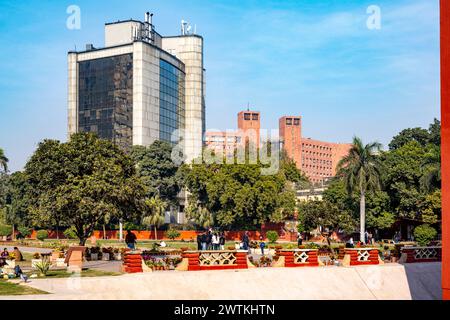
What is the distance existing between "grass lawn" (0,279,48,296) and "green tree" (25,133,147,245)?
1399 cm

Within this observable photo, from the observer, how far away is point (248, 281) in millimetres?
28000

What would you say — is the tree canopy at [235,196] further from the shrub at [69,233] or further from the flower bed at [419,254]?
the flower bed at [419,254]

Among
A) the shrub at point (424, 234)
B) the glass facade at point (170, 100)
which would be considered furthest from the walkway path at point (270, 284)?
the glass facade at point (170, 100)

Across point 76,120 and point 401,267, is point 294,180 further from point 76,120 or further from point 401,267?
point 401,267

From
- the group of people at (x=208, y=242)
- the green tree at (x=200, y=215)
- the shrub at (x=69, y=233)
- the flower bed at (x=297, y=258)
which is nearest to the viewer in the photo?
the flower bed at (x=297, y=258)

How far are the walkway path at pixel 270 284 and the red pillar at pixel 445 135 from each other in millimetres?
7920

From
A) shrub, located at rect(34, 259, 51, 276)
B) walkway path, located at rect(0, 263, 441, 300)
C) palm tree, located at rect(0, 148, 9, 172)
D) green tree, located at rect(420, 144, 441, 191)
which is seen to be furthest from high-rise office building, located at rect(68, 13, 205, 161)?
walkway path, located at rect(0, 263, 441, 300)

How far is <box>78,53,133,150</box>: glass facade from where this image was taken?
124 metres

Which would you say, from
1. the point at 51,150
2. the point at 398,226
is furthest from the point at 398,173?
the point at 51,150

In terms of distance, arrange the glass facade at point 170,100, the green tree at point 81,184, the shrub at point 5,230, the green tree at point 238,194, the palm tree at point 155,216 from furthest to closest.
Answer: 1. the glass facade at point 170,100
2. the palm tree at point 155,216
3. the shrub at point 5,230
4. the green tree at point 238,194
5. the green tree at point 81,184

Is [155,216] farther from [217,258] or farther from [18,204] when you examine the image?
[217,258]

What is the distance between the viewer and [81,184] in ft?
135

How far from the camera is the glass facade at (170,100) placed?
129m

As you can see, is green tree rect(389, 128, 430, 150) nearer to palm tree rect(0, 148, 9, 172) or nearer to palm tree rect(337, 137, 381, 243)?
palm tree rect(337, 137, 381, 243)
